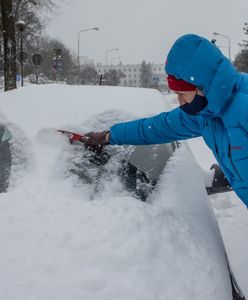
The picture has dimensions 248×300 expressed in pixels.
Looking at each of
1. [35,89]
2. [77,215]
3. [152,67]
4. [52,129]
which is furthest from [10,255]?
[152,67]

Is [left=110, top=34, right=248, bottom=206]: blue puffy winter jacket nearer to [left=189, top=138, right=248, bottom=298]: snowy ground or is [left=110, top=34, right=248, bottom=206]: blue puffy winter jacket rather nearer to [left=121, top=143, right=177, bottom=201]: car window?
[left=121, top=143, right=177, bottom=201]: car window

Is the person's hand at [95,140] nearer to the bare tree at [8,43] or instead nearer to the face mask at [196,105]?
the face mask at [196,105]

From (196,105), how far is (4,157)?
135 cm

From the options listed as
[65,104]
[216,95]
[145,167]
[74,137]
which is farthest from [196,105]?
[65,104]

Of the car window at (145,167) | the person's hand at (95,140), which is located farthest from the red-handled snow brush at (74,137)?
the car window at (145,167)

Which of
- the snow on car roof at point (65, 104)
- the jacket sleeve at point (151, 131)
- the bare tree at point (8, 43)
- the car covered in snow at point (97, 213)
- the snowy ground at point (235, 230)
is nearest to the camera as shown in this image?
the car covered in snow at point (97, 213)

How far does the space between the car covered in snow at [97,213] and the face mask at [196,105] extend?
22.0 inches

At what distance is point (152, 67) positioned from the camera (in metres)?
132

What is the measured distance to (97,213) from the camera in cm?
234

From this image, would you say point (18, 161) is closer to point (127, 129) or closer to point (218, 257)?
point (127, 129)

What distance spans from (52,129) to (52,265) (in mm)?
1257

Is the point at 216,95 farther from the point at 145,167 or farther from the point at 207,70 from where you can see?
the point at 145,167

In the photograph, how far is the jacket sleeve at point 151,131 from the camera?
2979 millimetres

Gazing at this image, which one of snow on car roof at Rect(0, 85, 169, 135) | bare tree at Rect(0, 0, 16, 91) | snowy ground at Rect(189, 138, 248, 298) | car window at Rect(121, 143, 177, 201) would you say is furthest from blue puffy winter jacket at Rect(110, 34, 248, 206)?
bare tree at Rect(0, 0, 16, 91)
